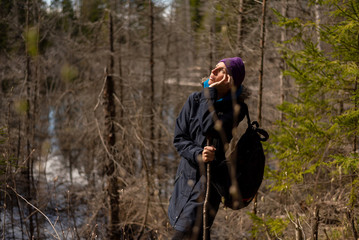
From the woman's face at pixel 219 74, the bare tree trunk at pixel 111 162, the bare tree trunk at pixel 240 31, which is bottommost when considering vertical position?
the bare tree trunk at pixel 111 162

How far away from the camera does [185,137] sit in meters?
2.84

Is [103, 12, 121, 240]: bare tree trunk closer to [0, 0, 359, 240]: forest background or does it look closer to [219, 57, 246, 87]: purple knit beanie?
[0, 0, 359, 240]: forest background

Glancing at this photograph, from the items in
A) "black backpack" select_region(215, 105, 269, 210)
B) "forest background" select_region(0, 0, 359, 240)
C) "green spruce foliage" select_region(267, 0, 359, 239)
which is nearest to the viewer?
"black backpack" select_region(215, 105, 269, 210)

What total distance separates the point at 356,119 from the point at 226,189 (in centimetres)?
251

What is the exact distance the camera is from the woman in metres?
2.64

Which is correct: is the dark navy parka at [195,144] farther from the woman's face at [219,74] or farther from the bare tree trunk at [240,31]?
the bare tree trunk at [240,31]

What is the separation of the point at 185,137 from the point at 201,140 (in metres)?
0.15

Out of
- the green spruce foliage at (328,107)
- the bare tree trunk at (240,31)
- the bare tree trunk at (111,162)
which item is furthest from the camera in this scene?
the bare tree trunk at (111,162)

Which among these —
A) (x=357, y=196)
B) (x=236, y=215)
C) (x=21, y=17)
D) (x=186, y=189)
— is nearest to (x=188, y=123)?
(x=186, y=189)

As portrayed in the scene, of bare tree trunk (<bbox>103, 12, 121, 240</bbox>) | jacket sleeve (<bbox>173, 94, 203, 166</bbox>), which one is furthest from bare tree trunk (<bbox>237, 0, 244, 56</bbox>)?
jacket sleeve (<bbox>173, 94, 203, 166</bbox>)

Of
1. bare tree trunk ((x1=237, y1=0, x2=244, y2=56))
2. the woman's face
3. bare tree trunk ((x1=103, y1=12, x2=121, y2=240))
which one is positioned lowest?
bare tree trunk ((x1=103, y1=12, x2=121, y2=240))

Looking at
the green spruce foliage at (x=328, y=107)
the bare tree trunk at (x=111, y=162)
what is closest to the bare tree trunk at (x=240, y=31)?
the green spruce foliage at (x=328, y=107)

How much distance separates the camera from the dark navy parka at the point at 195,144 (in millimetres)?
2641

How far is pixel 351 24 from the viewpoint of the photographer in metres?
4.04
